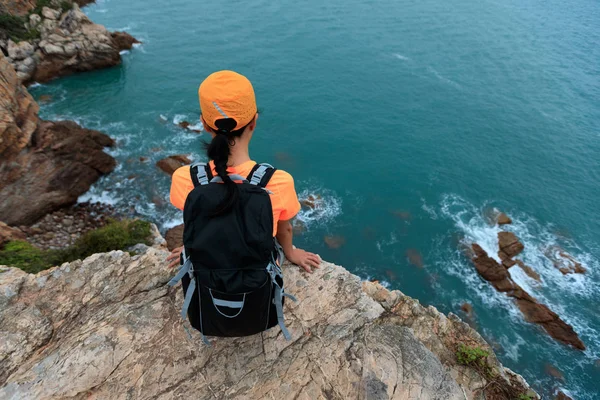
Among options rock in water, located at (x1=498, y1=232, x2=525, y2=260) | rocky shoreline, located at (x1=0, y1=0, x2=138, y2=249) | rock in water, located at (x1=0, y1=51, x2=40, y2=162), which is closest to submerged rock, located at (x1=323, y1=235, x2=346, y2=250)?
rock in water, located at (x1=498, y1=232, x2=525, y2=260)

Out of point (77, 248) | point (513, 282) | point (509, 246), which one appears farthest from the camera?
point (509, 246)

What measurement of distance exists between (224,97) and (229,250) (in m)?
1.58

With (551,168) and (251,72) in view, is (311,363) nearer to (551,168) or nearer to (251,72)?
(551,168)

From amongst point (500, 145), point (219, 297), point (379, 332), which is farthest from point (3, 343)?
point (500, 145)

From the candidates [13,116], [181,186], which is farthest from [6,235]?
[181,186]

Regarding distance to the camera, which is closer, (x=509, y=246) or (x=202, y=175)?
(x=202, y=175)

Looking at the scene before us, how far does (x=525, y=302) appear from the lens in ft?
68.9

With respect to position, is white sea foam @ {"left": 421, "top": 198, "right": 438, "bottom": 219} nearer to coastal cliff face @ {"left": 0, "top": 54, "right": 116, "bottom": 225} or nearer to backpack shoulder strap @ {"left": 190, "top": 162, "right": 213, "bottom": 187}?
backpack shoulder strap @ {"left": 190, "top": 162, "right": 213, "bottom": 187}

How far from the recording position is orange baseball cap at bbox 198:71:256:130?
3.52 meters

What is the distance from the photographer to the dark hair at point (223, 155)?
3473 mm

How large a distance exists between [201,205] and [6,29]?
46.7m

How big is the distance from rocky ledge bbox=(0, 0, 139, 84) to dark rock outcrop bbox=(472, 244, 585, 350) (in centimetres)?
4348

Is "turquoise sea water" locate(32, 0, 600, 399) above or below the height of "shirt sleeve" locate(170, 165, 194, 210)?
below

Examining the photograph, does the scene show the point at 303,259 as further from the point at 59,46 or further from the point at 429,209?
the point at 59,46
